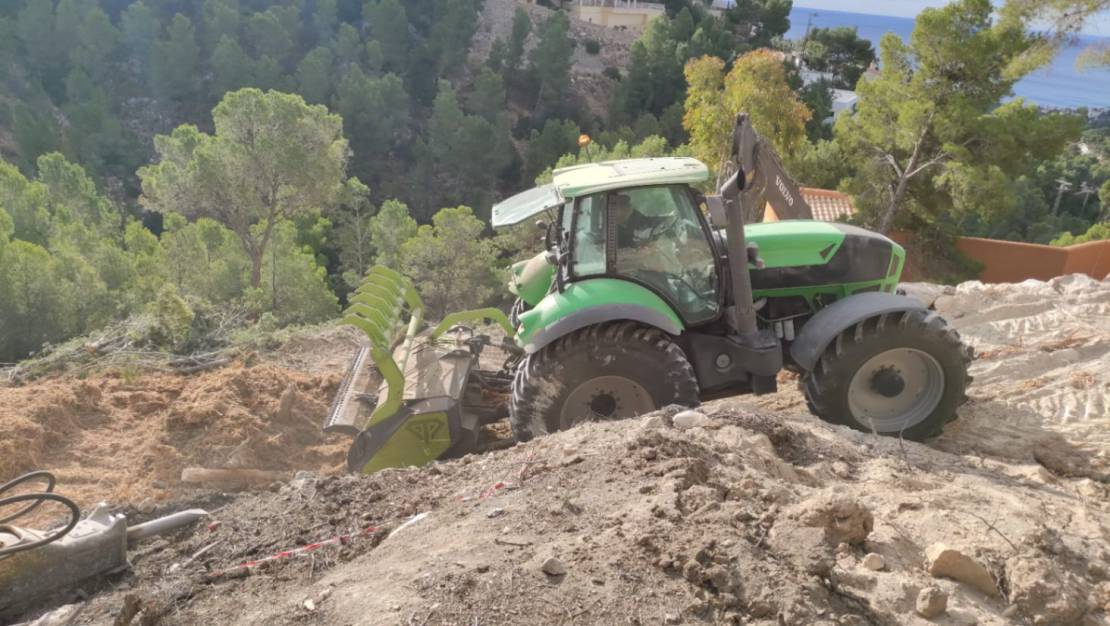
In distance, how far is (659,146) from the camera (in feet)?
61.6

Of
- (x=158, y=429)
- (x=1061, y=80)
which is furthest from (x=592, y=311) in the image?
(x=1061, y=80)

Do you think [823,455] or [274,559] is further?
[823,455]

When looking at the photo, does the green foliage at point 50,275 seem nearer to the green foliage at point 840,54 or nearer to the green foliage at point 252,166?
the green foliage at point 252,166

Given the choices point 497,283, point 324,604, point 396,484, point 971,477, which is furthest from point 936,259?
point 324,604

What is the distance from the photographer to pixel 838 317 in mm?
4910

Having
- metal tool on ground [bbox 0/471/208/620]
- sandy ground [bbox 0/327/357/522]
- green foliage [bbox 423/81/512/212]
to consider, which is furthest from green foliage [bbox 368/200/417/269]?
metal tool on ground [bbox 0/471/208/620]

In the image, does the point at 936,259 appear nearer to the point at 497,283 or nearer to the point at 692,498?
the point at 497,283

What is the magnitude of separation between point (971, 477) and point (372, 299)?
407 centimetres

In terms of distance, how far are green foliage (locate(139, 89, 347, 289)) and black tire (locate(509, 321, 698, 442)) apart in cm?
1330

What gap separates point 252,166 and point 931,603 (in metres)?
16.3

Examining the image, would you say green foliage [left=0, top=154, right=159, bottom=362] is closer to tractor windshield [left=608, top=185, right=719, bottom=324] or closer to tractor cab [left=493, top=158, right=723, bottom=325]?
tractor cab [left=493, top=158, right=723, bottom=325]

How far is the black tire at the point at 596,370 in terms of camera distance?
4836 mm

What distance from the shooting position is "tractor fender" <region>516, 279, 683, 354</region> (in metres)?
4.78

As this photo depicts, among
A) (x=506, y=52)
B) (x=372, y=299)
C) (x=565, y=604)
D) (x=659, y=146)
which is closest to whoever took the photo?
(x=565, y=604)
